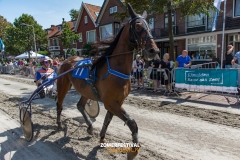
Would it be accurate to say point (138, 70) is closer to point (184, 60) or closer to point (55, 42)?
point (184, 60)

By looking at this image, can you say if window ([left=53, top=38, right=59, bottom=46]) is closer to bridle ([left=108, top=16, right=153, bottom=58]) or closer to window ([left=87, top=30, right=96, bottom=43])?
window ([left=87, top=30, right=96, bottom=43])

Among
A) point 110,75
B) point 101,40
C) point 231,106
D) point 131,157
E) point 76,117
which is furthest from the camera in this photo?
point 231,106

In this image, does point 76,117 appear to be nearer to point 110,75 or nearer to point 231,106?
point 110,75

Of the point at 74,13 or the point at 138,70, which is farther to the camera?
the point at 74,13

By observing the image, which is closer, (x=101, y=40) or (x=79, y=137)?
(x=101, y=40)

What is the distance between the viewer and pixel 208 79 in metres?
7.24

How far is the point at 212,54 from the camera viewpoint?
17.9 m

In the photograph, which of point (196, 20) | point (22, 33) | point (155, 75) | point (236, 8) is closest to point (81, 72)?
point (155, 75)

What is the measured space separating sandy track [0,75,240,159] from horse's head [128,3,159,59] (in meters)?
1.83

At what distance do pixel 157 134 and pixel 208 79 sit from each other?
4.08m

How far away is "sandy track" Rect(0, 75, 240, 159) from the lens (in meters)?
3.47

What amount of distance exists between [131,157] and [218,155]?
5.07 feet

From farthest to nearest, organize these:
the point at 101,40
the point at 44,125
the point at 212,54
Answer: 1. the point at 212,54
2. the point at 44,125
3. the point at 101,40

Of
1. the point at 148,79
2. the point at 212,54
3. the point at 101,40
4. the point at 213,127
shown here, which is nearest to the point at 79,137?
the point at 101,40
